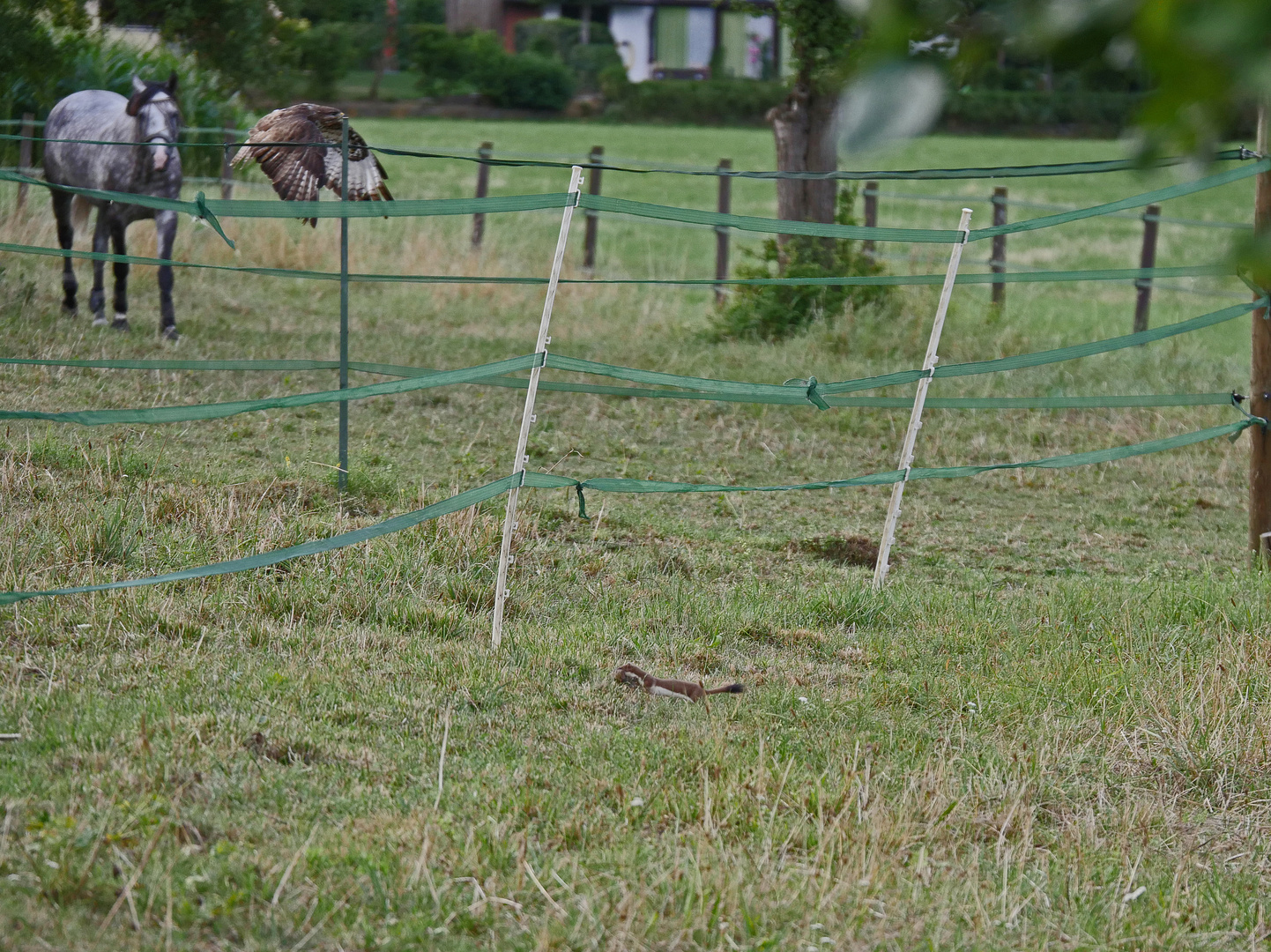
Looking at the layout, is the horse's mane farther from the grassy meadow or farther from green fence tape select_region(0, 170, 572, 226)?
green fence tape select_region(0, 170, 572, 226)

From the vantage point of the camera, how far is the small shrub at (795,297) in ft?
34.5

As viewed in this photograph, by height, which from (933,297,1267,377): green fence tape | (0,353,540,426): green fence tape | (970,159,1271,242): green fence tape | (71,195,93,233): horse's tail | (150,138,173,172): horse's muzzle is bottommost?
(0,353,540,426): green fence tape

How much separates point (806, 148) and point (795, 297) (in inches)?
51.0

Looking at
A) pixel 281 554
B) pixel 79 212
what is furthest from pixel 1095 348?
pixel 79 212

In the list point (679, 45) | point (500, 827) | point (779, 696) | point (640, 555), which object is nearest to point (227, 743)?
point (500, 827)

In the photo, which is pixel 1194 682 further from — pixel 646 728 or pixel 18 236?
pixel 18 236

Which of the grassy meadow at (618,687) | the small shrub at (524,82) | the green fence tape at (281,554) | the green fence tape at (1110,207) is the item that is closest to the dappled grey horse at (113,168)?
the grassy meadow at (618,687)

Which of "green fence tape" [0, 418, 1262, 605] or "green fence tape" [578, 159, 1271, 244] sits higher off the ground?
"green fence tape" [578, 159, 1271, 244]

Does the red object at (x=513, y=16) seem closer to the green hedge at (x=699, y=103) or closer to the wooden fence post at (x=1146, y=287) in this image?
the green hedge at (x=699, y=103)

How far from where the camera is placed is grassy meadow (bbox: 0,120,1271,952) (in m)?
2.62

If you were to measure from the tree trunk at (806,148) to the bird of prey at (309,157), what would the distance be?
180 inches

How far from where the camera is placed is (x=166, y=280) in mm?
9023

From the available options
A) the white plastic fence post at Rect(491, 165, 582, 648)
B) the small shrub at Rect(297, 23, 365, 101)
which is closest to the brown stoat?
the white plastic fence post at Rect(491, 165, 582, 648)

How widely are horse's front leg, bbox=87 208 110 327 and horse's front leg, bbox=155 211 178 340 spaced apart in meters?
0.37
